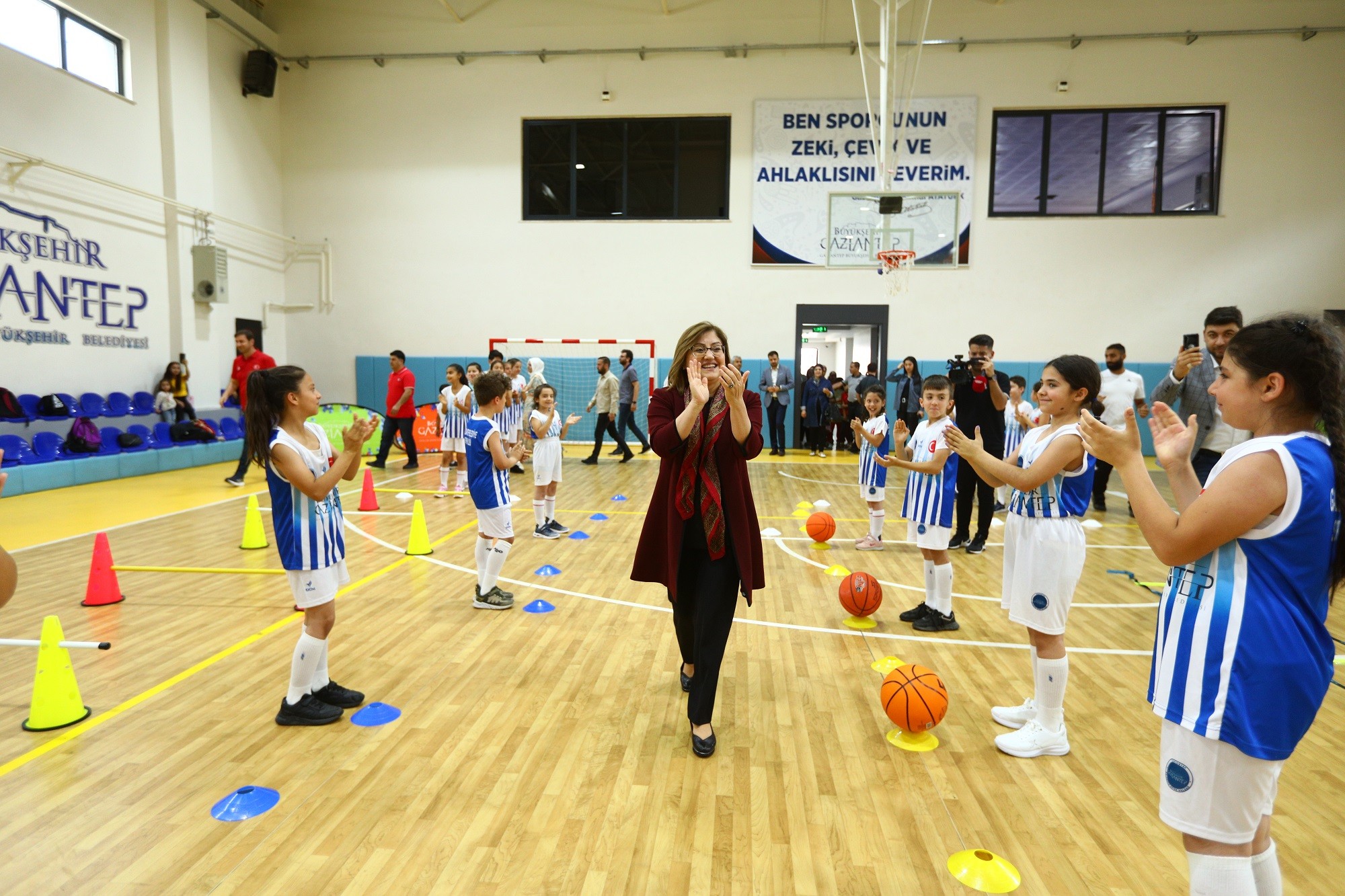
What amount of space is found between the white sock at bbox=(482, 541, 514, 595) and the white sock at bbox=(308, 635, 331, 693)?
5.16 ft

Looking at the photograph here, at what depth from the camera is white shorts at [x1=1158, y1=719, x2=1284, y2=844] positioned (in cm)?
152

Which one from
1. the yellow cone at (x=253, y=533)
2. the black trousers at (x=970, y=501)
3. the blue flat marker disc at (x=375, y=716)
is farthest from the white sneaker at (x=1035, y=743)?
the yellow cone at (x=253, y=533)

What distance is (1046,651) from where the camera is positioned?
309 cm

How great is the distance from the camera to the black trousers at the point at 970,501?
6609 mm

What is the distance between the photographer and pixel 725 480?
299 centimetres

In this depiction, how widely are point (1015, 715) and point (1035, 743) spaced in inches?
9.5

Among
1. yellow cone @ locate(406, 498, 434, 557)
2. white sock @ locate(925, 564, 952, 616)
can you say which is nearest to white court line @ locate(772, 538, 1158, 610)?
white sock @ locate(925, 564, 952, 616)

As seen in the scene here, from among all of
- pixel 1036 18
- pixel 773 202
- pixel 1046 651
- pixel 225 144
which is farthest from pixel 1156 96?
pixel 225 144

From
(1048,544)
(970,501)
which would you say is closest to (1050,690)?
(1048,544)

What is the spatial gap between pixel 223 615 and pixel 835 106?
13700 millimetres

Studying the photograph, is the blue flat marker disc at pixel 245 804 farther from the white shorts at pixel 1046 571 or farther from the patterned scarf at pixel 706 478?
the white shorts at pixel 1046 571

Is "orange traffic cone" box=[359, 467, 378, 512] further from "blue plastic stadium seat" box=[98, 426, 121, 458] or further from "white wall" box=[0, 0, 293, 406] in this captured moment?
"white wall" box=[0, 0, 293, 406]

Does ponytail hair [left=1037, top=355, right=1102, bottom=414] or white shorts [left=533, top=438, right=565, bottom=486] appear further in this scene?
white shorts [left=533, top=438, right=565, bottom=486]

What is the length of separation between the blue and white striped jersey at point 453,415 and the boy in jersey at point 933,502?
629 cm
